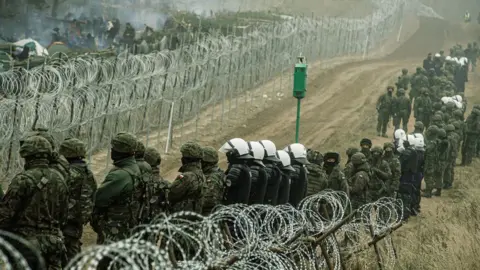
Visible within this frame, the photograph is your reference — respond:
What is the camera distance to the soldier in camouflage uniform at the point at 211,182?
30.6 feet

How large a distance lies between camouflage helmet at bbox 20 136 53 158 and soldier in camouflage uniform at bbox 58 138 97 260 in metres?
1.13

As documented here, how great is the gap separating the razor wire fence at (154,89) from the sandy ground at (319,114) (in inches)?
6.2

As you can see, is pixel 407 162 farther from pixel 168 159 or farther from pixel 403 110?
pixel 403 110

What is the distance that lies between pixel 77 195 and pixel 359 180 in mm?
5614

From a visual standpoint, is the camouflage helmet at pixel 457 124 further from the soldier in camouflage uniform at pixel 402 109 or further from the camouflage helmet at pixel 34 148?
the camouflage helmet at pixel 34 148

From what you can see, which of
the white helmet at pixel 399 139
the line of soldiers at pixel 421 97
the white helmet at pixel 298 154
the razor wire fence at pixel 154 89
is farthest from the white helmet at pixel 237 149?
the line of soldiers at pixel 421 97

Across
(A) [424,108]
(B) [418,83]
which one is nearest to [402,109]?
(A) [424,108]

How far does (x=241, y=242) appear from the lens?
23.5ft

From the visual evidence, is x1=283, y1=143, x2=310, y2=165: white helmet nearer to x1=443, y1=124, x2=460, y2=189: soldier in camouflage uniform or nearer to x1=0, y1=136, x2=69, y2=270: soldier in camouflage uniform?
x1=0, y1=136, x2=69, y2=270: soldier in camouflage uniform

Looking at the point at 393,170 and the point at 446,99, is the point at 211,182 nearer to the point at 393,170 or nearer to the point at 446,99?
the point at 393,170

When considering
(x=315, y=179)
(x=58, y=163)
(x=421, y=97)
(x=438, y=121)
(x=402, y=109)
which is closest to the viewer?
(x=58, y=163)

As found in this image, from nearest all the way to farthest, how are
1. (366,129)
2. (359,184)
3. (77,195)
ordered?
(77,195) → (359,184) → (366,129)

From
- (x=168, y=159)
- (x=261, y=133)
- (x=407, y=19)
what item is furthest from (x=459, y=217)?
(x=407, y=19)

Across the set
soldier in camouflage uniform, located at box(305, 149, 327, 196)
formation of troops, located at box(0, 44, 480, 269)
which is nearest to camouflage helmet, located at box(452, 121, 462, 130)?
formation of troops, located at box(0, 44, 480, 269)
